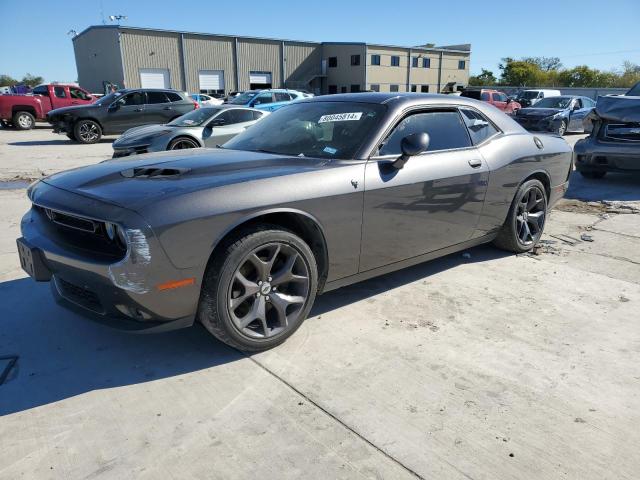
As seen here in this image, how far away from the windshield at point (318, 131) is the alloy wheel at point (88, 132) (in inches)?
508

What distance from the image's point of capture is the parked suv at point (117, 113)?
14789 millimetres

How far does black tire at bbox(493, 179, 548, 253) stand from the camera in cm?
458

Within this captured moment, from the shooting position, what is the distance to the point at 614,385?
8.82 feet

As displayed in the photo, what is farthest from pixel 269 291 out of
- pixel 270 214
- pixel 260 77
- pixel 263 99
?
pixel 260 77

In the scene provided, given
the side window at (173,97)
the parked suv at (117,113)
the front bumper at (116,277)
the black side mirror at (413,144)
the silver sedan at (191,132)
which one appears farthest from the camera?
the side window at (173,97)

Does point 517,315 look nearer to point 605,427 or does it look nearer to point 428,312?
point 428,312

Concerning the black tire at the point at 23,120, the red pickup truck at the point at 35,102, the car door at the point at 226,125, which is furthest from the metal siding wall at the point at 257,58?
the car door at the point at 226,125

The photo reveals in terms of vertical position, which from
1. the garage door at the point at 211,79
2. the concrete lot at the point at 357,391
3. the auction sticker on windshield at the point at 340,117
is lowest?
the concrete lot at the point at 357,391

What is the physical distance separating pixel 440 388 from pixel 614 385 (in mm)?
971

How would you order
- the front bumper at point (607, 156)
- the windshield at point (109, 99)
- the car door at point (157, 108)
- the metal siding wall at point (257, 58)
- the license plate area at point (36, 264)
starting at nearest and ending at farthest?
the license plate area at point (36, 264), the front bumper at point (607, 156), the windshield at point (109, 99), the car door at point (157, 108), the metal siding wall at point (257, 58)

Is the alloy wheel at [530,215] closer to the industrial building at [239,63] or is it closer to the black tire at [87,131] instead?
the black tire at [87,131]

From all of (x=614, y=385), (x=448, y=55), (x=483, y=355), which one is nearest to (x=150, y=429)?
(x=483, y=355)

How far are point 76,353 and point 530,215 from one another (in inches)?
162

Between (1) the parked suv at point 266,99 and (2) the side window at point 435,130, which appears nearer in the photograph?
(2) the side window at point 435,130
